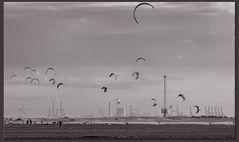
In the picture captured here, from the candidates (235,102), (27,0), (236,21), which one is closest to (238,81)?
(235,102)

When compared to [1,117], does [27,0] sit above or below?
above

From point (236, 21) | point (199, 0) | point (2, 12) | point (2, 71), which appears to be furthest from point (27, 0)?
point (236, 21)

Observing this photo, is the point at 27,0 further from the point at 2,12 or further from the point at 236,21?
the point at 236,21

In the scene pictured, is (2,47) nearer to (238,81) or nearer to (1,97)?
(1,97)

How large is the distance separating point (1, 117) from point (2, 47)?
122 inches

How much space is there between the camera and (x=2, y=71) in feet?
77.5

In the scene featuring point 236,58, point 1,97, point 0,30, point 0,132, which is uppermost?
point 0,30

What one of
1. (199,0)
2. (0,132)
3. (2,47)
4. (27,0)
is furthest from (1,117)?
(199,0)

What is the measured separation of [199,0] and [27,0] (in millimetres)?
7178

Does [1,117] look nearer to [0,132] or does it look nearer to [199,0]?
[0,132]

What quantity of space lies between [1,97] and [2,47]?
2.23 m

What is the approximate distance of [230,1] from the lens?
2322cm

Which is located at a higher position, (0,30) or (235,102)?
(0,30)

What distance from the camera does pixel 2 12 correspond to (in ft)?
78.5
